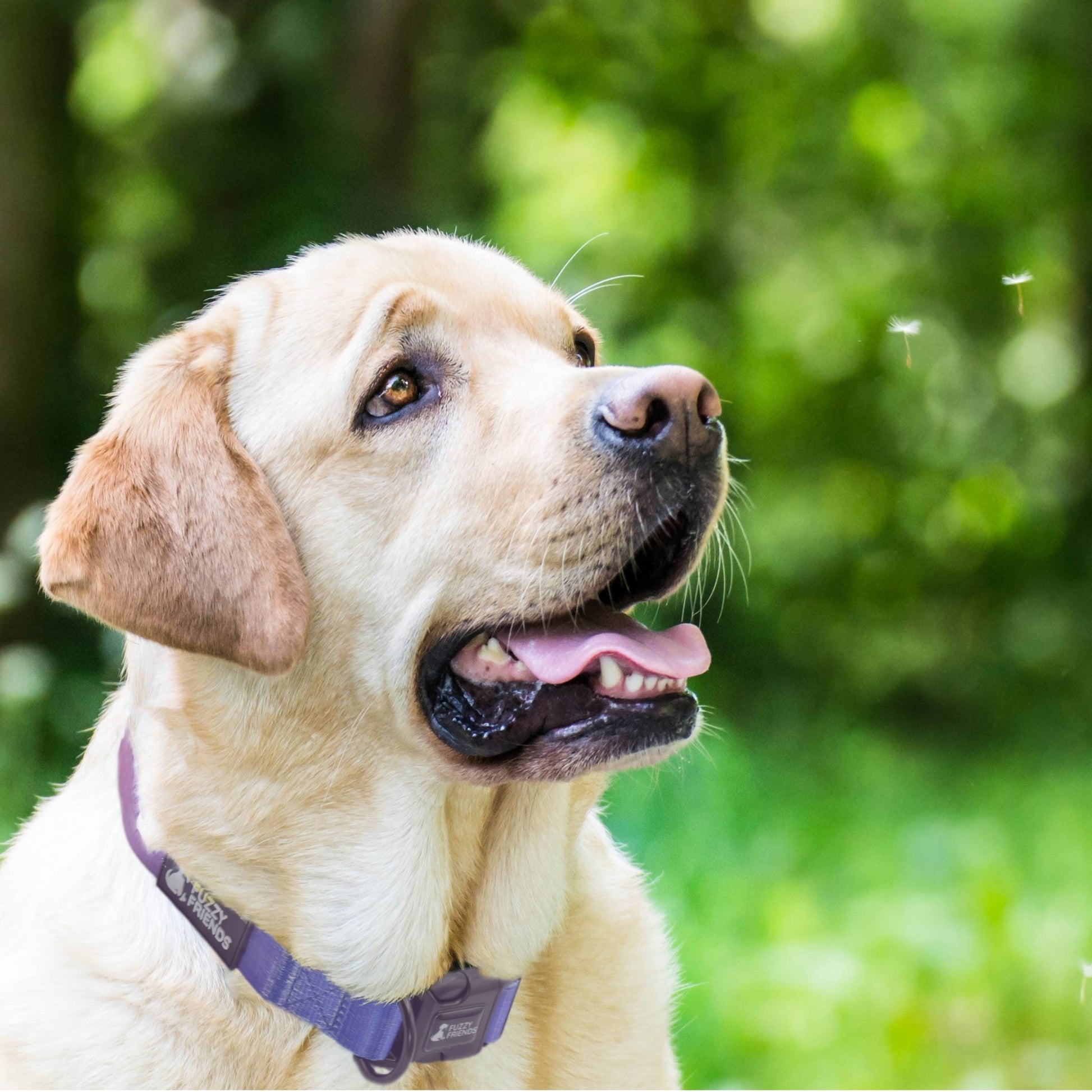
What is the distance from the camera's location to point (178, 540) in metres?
2.39

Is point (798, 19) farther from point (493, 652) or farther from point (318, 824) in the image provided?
point (318, 824)

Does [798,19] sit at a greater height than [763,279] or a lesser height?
greater

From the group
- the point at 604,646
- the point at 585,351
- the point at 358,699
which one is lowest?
the point at 358,699

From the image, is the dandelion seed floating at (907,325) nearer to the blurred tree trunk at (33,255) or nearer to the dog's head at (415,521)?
the blurred tree trunk at (33,255)

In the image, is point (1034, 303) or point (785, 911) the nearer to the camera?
point (785, 911)

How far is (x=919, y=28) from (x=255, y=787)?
597 centimetres

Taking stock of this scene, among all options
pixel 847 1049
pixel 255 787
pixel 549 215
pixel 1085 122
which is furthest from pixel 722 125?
pixel 255 787

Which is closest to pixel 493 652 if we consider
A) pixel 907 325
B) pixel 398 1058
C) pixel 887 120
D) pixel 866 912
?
pixel 398 1058

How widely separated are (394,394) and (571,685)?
69 cm

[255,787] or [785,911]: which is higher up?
[255,787]

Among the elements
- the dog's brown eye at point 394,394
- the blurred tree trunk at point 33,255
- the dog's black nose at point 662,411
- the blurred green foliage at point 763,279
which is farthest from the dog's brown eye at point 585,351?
the blurred tree trunk at point 33,255

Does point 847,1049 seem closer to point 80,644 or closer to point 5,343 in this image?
point 80,644

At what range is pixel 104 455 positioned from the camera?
249 cm

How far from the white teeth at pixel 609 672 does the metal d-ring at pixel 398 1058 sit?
73 centimetres
